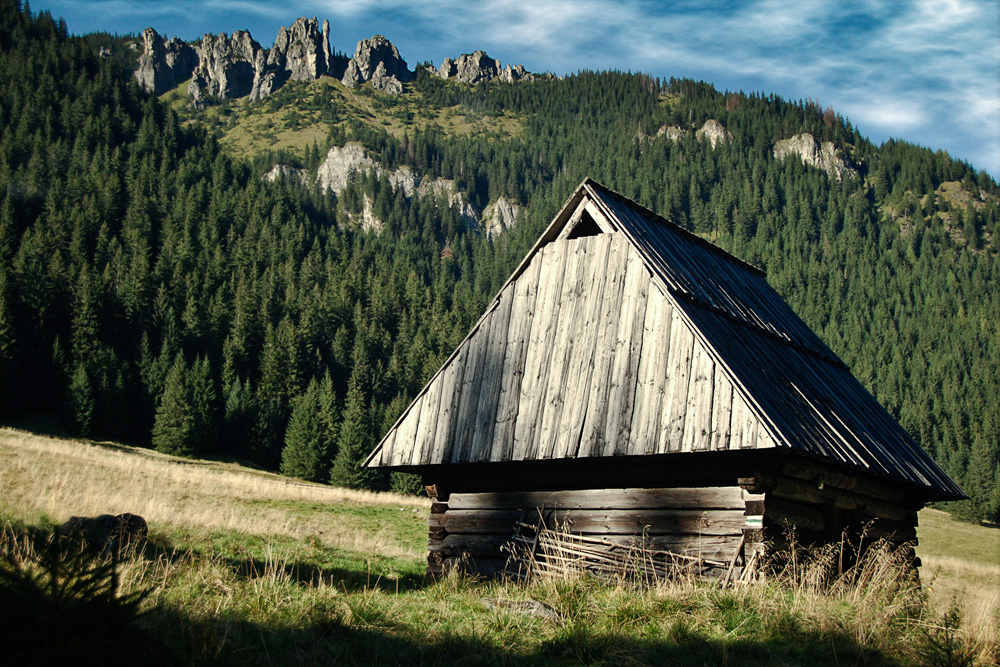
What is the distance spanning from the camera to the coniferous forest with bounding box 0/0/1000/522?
7556 cm

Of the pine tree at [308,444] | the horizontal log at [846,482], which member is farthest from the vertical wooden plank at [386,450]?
the pine tree at [308,444]

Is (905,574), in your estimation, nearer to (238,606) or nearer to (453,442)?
(453,442)

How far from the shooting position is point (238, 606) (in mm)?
7859

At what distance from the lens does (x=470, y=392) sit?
1400 cm

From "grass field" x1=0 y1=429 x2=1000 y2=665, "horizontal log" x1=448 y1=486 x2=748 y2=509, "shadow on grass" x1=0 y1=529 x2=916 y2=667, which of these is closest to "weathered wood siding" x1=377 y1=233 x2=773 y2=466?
"horizontal log" x1=448 y1=486 x2=748 y2=509

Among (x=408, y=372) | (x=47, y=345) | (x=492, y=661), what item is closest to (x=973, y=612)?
(x=492, y=661)

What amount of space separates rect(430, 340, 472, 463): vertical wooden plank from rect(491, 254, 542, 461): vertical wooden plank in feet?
2.89

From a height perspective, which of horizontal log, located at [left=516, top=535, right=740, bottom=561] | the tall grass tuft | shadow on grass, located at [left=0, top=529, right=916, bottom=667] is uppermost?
the tall grass tuft

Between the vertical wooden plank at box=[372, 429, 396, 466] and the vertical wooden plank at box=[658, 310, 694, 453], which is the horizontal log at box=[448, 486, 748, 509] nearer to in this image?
the vertical wooden plank at box=[658, 310, 694, 453]

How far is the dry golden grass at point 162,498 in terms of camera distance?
19828 millimetres

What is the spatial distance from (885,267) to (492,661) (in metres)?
178

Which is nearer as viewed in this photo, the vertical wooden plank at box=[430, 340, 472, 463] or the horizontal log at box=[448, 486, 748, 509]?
the horizontal log at box=[448, 486, 748, 509]

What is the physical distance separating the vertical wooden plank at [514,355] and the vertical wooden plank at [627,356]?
5.78ft

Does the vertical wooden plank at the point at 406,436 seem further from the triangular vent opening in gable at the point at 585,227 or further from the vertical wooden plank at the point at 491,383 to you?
the triangular vent opening in gable at the point at 585,227
